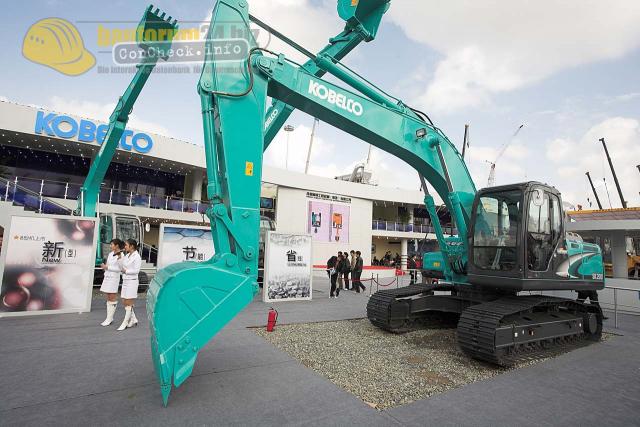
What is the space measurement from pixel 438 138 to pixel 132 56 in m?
8.65

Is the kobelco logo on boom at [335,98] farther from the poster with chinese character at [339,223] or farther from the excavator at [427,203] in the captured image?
the poster with chinese character at [339,223]

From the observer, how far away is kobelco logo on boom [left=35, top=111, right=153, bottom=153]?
17.8 meters

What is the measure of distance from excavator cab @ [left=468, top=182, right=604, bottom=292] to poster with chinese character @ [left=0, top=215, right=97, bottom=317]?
8.79 meters

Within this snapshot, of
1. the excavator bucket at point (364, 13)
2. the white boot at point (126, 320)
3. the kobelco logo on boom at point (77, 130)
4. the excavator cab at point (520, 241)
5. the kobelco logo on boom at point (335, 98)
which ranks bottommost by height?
the white boot at point (126, 320)

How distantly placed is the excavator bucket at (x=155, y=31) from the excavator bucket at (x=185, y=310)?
8341 millimetres

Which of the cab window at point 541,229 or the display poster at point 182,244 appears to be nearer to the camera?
the cab window at point 541,229

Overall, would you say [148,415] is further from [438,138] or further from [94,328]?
[438,138]

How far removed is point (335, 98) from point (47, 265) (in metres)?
7.77

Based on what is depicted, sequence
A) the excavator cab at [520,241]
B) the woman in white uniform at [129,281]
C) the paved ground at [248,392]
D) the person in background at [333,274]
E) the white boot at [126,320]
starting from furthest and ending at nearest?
the person in background at [333,274], the woman in white uniform at [129,281], the white boot at [126,320], the excavator cab at [520,241], the paved ground at [248,392]

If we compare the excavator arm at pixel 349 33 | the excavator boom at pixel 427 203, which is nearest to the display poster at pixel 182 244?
the excavator arm at pixel 349 33

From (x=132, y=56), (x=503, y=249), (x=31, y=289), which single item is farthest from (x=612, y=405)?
(x=132, y=56)

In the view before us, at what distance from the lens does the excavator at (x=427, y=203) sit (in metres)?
3.45

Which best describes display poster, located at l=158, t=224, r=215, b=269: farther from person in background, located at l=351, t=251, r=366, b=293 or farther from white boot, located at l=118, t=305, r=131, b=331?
person in background, located at l=351, t=251, r=366, b=293

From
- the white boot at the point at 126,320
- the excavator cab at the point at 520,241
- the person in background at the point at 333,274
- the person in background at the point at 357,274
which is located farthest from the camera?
the person in background at the point at 357,274
